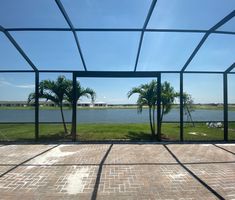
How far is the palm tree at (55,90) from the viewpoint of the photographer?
27.1ft

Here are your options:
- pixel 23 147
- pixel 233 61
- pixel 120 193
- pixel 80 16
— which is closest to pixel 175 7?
pixel 80 16

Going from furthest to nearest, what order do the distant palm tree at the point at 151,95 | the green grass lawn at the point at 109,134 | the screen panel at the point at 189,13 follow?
the distant palm tree at the point at 151,95 → the green grass lawn at the point at 109,134 → the screen panel at the point at 189,13

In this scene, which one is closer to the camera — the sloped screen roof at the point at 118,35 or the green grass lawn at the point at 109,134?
the sloped screen roof at the point at 118,35

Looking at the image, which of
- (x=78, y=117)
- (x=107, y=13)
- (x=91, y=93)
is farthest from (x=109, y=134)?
(x=78, y=117)

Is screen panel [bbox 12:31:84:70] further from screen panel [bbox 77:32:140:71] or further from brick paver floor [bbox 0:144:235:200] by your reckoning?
brick paver floor [bbox 0:144:235:200]

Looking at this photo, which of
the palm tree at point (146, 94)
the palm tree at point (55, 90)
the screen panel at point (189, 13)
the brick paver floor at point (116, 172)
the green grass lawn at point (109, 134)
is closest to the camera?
the brick paver floor at point (116, 172)

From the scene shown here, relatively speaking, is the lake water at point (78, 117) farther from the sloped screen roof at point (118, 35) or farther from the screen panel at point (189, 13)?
the screen panel at point (189, 13)

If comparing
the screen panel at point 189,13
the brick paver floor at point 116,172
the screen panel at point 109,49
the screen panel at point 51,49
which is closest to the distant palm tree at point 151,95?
the screen panel at point 109,49

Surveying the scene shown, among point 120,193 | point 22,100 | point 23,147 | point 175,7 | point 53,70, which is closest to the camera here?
point 120,193

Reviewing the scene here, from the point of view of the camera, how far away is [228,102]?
6953 millimetres

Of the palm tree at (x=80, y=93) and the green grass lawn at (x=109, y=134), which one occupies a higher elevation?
the palm tree at (x=80, y=93)

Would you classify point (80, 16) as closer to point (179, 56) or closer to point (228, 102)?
point (179, 56)

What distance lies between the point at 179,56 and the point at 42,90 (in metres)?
4.90

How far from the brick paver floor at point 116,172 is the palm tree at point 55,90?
110 inches
